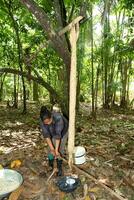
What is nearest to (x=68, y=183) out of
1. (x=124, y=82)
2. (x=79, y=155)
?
(x=79, y=155)

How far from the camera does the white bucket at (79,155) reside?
493cm

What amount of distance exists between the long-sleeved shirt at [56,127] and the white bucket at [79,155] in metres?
0.41

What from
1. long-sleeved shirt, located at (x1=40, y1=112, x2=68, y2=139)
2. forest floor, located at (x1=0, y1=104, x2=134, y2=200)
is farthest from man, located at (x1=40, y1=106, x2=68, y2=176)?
forest floor, located at (x1=0, y1=104, x2=134, y2=200)

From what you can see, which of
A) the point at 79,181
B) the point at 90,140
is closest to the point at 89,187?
the point at 79,181

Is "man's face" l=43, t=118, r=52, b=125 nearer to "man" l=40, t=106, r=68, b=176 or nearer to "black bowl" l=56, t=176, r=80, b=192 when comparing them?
"man" l=40, t=106, r=68, b=176

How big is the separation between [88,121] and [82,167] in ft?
12.4

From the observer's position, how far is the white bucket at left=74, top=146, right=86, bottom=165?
493 centimetres

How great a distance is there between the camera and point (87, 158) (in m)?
5.37

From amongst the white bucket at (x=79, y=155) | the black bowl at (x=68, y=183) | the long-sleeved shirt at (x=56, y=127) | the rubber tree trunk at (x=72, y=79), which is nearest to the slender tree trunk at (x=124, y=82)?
the white bucket at (x=79, y=155)

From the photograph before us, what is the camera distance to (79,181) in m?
4.36

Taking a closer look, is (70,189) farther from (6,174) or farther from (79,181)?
(6,174)

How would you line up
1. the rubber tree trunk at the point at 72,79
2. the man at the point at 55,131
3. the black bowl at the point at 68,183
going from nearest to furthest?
the rubber tree trunk at the point at 72,79
the black bowl at the point at 68,183
the man at the point at 55,131

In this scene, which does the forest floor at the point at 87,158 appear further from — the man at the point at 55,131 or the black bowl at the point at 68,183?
the man at the point at 55,131

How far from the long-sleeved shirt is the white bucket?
406mm
